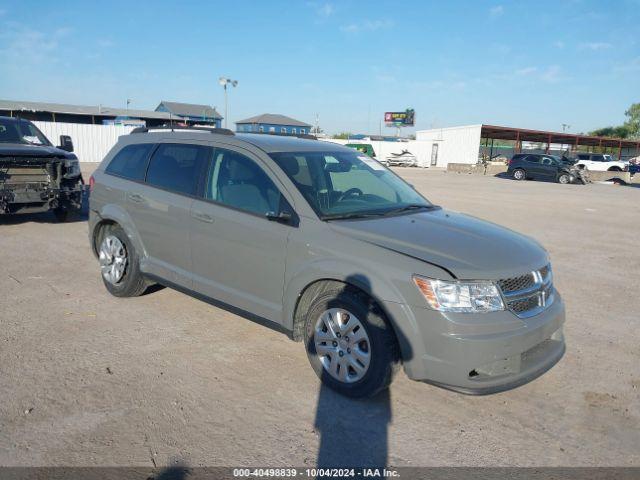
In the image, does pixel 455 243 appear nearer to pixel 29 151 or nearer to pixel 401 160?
pixel 29 151

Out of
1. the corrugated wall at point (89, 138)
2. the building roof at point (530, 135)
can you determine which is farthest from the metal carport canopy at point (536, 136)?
the corrugated wall at point (89, 138)

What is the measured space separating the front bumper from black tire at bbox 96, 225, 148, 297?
2946mm

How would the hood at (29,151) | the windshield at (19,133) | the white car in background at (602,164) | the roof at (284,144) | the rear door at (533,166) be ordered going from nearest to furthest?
the roof at (284,144), the hood at (29,151), the windshield at (19,133), the rear door at (533,166), the white car in background at (602,164)

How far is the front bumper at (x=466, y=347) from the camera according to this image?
309cm

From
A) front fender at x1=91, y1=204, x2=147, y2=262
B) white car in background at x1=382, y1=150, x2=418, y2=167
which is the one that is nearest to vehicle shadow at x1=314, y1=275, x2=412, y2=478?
front fender at x1=91, y1=204, x2=147, y2=262

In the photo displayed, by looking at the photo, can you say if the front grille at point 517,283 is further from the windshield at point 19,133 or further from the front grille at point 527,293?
the windshield at point 19,133

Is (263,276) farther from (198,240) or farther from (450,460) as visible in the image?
(450,460)

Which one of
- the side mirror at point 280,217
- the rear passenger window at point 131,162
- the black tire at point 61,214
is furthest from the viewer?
the black tire at point 61,214

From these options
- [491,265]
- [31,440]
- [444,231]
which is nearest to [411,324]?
[491,265]

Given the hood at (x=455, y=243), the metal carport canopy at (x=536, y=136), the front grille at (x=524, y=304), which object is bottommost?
the front grille at (x=524, y=304)

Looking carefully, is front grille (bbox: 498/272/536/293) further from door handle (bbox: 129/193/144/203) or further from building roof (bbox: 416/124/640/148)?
building roof (bbox: 416/124/640/148)

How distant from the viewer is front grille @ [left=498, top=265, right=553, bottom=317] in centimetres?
329

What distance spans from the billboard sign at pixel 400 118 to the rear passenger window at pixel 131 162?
7712cm

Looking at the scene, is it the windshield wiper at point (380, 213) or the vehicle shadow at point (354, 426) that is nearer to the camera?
the vehicle shadow at point (354, 426)
